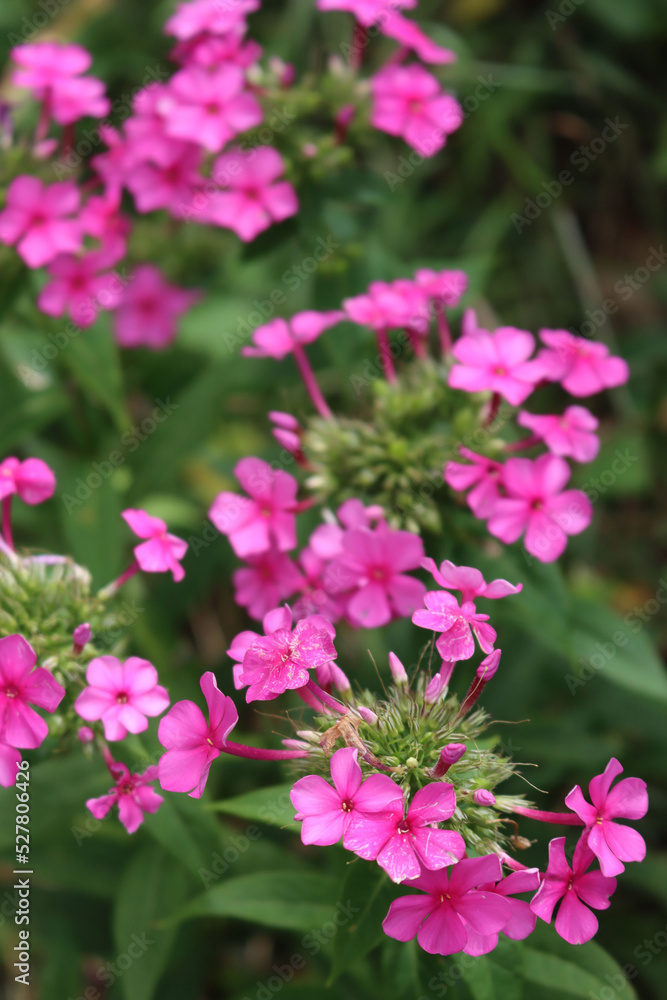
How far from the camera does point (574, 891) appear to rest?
204 cm

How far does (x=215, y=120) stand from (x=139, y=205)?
51 cm

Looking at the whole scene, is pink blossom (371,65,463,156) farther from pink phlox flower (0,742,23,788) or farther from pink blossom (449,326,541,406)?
pink phlox flower (0,742,23,788)

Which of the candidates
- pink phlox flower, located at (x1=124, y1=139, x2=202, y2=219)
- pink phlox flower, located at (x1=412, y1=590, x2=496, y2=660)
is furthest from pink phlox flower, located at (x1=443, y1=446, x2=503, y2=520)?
pink phlox flower, located at (x1=124, y1=139, x2=202, y2=219)

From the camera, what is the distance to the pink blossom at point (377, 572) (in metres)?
2.67

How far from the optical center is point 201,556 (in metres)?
4.09

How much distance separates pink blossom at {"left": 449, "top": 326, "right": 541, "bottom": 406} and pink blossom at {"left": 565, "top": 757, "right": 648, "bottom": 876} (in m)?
1.25

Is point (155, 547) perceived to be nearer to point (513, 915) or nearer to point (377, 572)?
point (377, 572)

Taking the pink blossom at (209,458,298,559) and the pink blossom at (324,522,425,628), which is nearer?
the pink blossom at (324,522,425,628)

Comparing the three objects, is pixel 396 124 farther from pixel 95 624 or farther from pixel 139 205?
pixel 95 624

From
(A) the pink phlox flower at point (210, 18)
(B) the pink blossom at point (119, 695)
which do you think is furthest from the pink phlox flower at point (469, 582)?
(A) the pink phlox flower at point (210, 18)

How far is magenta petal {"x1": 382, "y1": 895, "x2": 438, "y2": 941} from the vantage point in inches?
76.4

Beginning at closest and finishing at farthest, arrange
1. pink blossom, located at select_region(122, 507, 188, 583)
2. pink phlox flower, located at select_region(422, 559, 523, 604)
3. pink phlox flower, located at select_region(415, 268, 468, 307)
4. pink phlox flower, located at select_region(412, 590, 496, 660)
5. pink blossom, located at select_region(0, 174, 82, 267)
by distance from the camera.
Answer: pink phlox flower, located at select_region(412, 590, 496, 660)
pink phlox flower, located at select_region(422, 559, 523, 604)
pink blossom, located at select_region(122, 507, 188, 583)
pink phlox flower, located at select_region(415, 268, 468, 307)
pink blossom, located at select_region(0, 174, 82, 267)

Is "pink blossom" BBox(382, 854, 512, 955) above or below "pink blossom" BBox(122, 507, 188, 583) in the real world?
below

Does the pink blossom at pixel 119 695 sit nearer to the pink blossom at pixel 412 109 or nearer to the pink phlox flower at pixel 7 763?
the pink phlox flower at pixel 7 763
